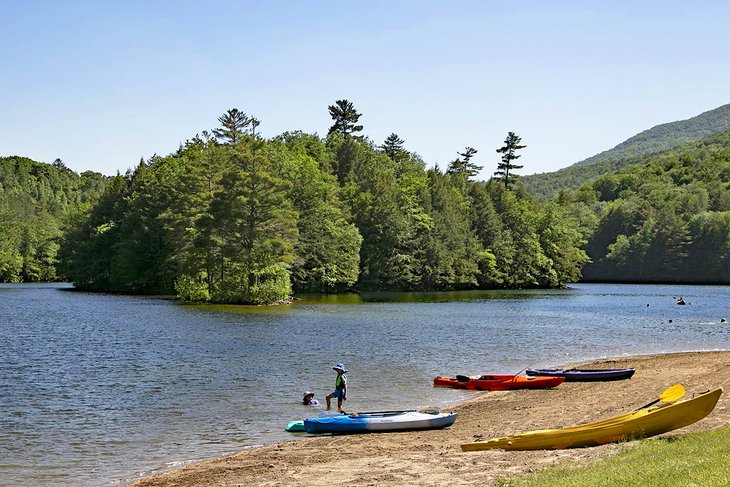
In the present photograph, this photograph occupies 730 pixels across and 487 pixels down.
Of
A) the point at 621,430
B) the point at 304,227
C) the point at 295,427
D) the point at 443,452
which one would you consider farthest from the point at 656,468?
the point at 304,227

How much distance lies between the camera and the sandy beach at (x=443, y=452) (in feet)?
52.2

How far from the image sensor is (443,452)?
1816 cm

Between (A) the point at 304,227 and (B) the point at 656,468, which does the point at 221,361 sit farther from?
(A) the point at 304,227

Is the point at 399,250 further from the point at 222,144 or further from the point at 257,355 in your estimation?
the point at 257,355

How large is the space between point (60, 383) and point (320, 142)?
108852mm

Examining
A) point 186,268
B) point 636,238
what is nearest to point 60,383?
point 186,268

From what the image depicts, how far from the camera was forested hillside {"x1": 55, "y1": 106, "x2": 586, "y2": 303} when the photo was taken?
262 feet

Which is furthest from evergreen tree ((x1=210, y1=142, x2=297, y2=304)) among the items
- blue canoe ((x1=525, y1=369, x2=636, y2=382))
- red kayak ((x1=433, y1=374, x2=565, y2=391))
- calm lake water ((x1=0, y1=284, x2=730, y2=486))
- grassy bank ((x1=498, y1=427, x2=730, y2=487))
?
grassy bank ((x1=498, y1=427, x2=730, y2=487))

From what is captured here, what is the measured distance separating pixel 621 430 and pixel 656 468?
4522mm

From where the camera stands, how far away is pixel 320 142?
136m

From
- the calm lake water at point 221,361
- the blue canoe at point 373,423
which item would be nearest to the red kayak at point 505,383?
the calm lake water at point 221,361

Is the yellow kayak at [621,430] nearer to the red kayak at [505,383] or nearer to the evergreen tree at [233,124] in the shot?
the red kayak at [505,383]

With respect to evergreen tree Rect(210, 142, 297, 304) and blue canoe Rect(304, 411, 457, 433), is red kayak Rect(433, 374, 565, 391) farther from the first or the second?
evergreen tree Rect(210, 142, 297, 304)

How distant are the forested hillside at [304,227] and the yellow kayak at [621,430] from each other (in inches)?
2443
